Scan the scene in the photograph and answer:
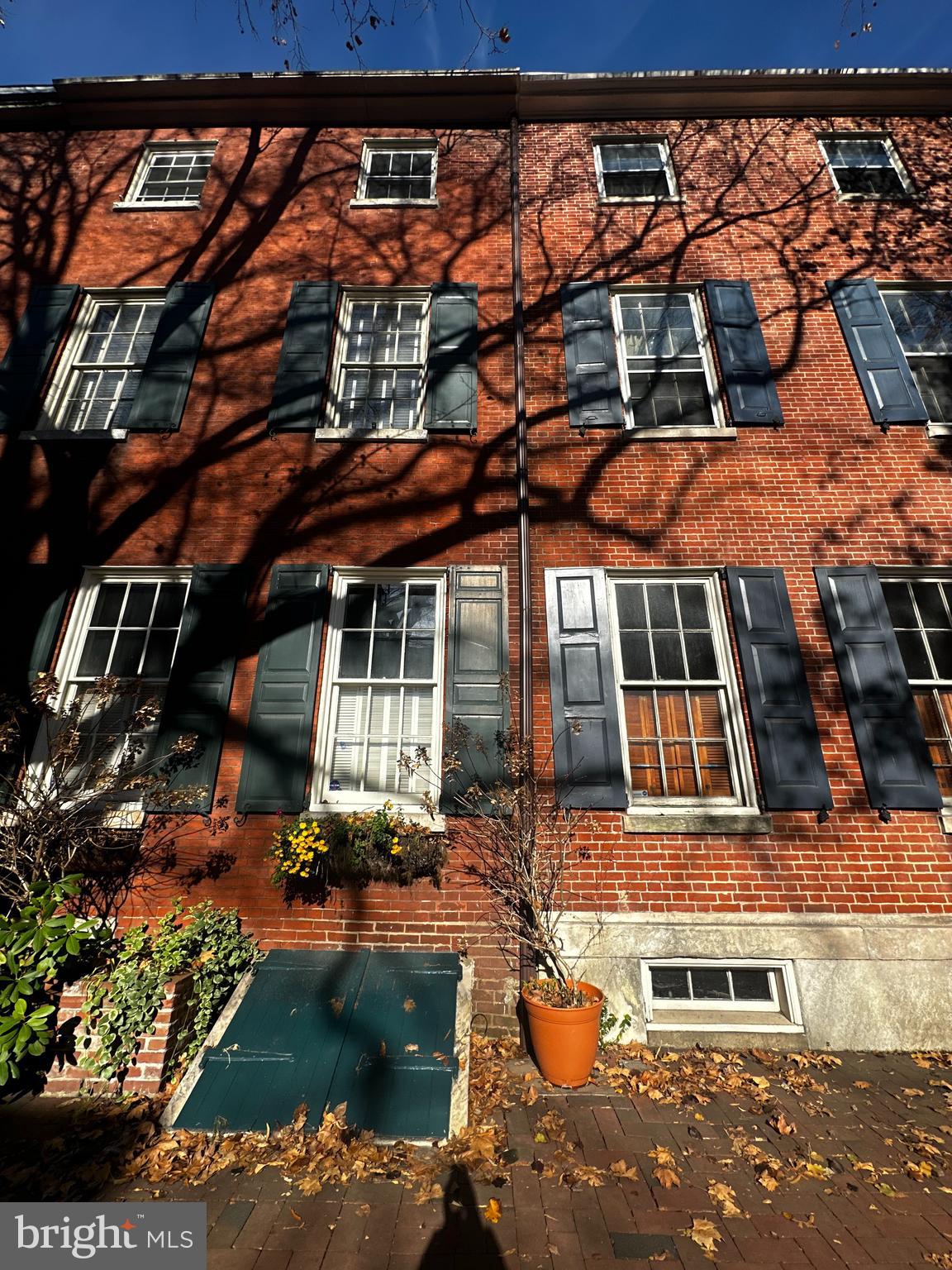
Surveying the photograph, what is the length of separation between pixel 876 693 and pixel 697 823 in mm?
2091

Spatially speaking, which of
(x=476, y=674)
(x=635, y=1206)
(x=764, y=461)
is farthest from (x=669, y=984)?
(x=764, y=461)

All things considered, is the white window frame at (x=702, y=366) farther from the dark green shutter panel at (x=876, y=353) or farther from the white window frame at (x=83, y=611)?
the white window frame at (x=83, y=611)

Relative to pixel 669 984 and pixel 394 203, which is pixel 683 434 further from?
pixel 669 984

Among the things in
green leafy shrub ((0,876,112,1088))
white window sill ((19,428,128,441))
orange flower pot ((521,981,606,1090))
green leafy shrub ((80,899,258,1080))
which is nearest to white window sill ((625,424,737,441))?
orange flower pot ((521,981,606,1090))

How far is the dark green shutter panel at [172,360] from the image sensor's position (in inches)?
249

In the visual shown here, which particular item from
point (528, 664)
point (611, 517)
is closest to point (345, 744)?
point (528, 664)

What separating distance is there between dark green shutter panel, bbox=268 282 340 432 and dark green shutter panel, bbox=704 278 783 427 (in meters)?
4.63

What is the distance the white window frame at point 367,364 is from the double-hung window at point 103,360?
2358 mm

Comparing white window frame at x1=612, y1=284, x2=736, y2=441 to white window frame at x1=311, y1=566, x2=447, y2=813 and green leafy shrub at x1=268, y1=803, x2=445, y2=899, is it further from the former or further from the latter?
green leafy shrub at x1=268, y1=803, x2=445, y2=899

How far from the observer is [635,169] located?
7.95 meters

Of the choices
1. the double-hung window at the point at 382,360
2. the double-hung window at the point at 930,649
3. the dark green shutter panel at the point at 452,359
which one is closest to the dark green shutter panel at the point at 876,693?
the double-hung window at the point at 930,649

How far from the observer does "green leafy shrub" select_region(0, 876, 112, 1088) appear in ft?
9.96

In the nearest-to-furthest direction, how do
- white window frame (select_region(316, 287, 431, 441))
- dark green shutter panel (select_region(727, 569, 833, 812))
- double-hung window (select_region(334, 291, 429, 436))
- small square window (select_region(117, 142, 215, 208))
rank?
dark green shutter panel (select_region(727, 569, 833, 812))
white window frame (select_region(316, 287, 431, 441))
double-hung window (select_region(334, 291, 429, 436))
small square window (select_region(117, 142, 215, 208))

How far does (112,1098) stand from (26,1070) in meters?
0.59
